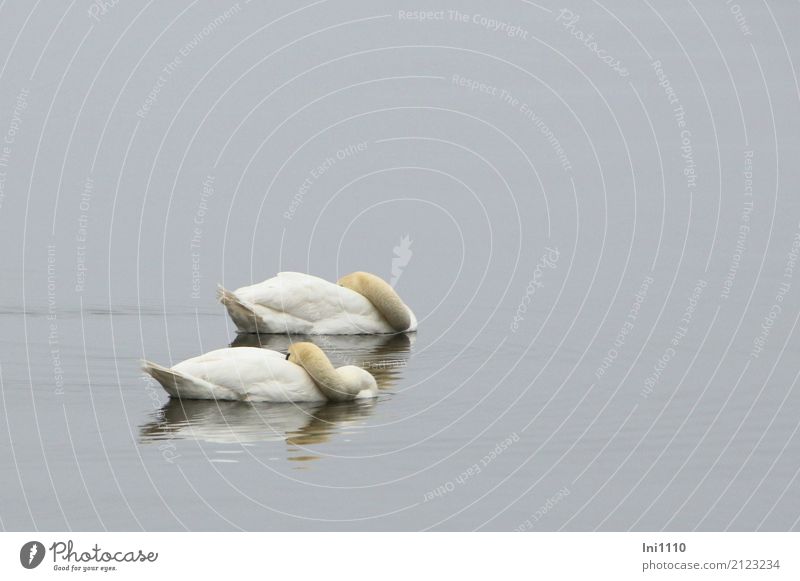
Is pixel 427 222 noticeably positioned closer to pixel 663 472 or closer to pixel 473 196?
pixel 473 196

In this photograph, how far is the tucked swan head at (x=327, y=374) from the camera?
22516mm

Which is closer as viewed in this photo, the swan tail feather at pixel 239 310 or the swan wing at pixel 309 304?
the swan tail feather at pixel 239 310

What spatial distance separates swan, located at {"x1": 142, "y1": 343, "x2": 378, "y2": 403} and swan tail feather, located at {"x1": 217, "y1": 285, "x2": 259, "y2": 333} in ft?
16.8

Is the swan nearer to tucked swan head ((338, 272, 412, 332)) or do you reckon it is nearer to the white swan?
the white swan

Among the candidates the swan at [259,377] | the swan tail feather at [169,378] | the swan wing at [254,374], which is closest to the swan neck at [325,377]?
the swan at [259,377]

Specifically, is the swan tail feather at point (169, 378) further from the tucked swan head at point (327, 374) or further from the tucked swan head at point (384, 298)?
the tucked swan head at point (384, 298)

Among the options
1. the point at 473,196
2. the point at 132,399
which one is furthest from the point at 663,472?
the point at 473,196

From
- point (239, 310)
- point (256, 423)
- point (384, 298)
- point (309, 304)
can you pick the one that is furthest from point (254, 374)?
point (384, 298)

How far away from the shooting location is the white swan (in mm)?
28188

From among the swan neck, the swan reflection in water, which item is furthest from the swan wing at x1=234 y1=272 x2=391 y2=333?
the swan neck

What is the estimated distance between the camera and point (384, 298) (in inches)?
1126

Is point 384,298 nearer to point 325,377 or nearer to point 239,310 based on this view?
point 239,310

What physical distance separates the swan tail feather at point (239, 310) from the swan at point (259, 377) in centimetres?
512

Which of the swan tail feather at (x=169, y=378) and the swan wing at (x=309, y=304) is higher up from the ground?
the swan wing at (x=309, y=304)
